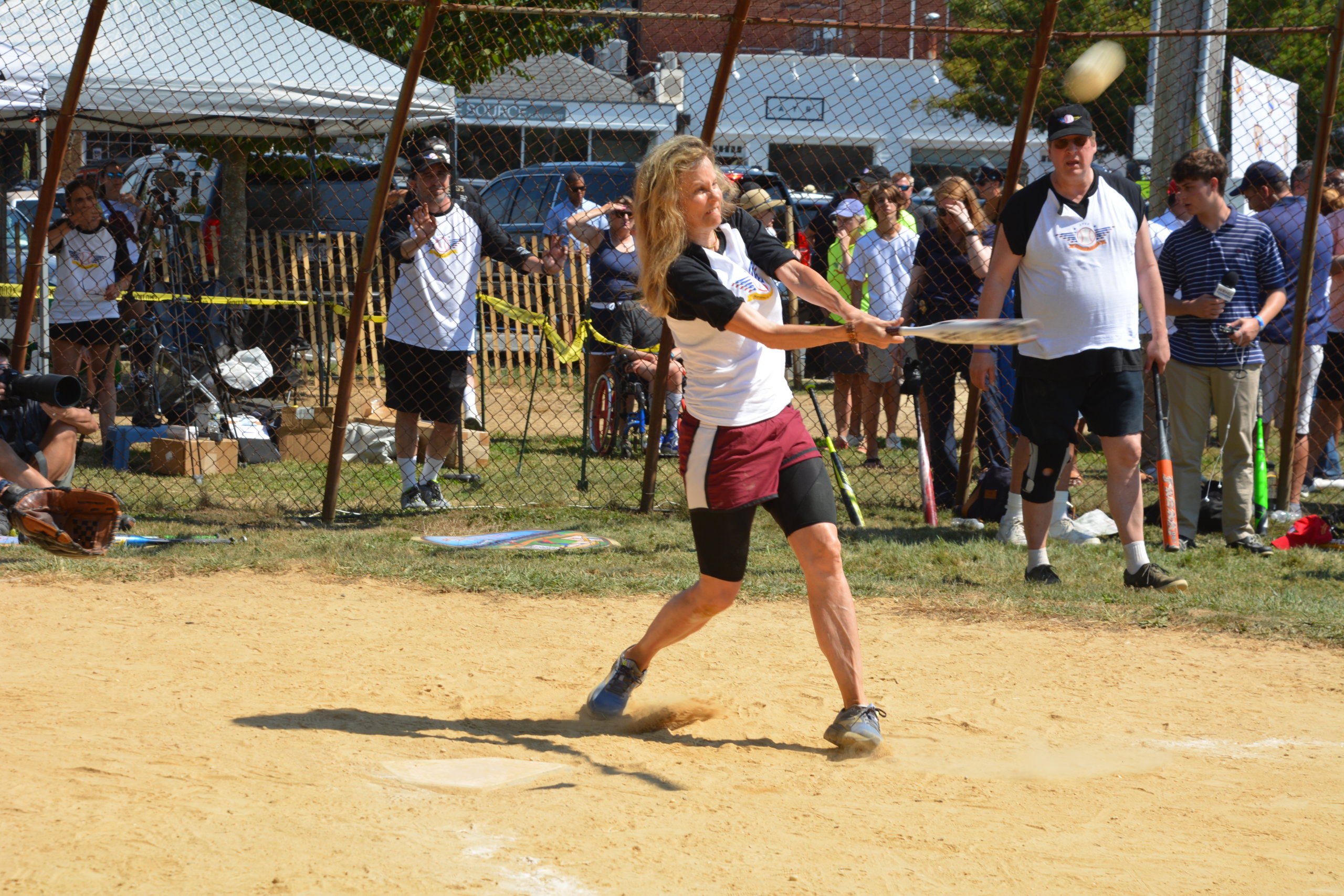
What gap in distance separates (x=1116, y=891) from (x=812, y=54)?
11595mm

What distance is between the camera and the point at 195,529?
794cm

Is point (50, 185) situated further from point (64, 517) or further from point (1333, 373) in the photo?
point (1333, 373)

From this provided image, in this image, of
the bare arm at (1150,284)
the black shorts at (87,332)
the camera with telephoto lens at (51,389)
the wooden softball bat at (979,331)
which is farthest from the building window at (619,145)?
the wooden softball bat at (979,331)

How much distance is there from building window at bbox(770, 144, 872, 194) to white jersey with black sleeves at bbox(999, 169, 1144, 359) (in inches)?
241

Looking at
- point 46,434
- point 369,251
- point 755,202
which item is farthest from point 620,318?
point 46,434

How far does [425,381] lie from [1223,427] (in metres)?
5.05

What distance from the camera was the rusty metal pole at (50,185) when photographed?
721 centimetres

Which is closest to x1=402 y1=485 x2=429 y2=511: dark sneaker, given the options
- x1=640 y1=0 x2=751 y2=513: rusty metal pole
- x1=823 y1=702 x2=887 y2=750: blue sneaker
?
x1=640 y1=0 x2=751 y2=513: rusty metal pole

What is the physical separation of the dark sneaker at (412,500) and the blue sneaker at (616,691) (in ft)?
14.1

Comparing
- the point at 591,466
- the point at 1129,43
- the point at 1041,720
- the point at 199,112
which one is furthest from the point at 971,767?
the point at 1129,43

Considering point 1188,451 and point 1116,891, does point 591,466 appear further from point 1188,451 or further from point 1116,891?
point 1116,891

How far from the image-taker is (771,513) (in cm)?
427

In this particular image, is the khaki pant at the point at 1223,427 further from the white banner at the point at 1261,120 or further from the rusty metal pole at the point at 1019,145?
the white banner at the point at 1261,120

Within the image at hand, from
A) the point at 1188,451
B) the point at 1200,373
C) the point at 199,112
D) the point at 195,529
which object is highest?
the point at 199,112
